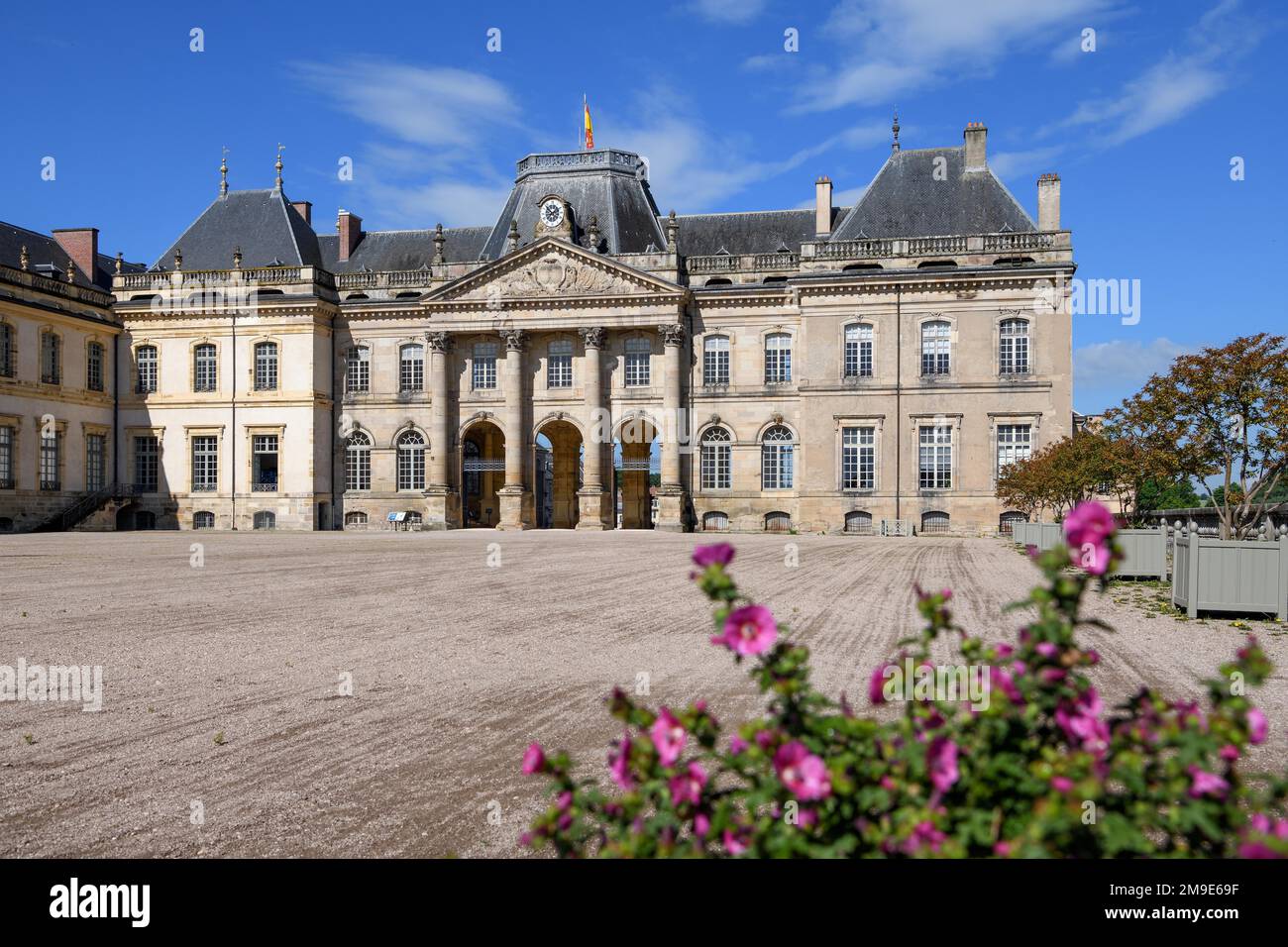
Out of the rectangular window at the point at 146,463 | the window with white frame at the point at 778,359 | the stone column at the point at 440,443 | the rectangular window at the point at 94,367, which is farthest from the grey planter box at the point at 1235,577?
the rectangular window at the point at 94,367

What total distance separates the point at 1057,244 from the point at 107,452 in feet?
148

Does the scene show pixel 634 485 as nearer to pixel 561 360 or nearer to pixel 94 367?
pixel 561 360

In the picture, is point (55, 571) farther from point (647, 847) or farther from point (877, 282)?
point (877, 282)

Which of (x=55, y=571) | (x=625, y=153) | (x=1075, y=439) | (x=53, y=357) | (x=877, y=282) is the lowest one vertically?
(x=55, y=571)

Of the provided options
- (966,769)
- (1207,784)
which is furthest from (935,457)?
(1207,784)

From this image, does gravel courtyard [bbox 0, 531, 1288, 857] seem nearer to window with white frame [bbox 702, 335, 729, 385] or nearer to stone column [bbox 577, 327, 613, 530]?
stone column [bbox 577, 327, 613, 530]

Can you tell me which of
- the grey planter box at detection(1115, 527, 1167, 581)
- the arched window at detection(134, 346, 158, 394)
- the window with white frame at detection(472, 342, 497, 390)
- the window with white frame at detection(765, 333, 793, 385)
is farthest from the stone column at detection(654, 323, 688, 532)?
the arched window at detection(134, 346, 158, 394)

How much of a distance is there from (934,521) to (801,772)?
40.8 meters

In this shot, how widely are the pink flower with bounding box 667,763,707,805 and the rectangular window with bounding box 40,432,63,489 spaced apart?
47812mm

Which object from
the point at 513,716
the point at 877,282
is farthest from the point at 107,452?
the point at 513,716

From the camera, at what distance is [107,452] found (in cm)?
4650

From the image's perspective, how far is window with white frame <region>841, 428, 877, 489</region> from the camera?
137 feet

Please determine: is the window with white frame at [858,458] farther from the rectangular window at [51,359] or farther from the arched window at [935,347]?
the rectangular window at [51,359]
